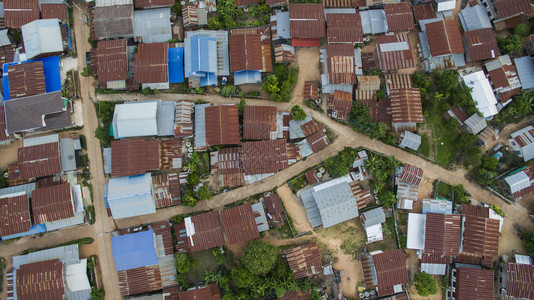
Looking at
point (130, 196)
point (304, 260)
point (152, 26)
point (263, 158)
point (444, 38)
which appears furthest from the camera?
point (152, 26)

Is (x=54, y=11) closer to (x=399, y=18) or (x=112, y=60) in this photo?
(x=112, y=60)

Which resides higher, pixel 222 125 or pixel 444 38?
pixel 444 38

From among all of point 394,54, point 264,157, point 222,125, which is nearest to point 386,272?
point 264,157

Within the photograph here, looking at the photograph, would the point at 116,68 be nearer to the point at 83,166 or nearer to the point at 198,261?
the point at 83,166

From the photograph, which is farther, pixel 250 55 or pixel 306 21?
pixel 306 21

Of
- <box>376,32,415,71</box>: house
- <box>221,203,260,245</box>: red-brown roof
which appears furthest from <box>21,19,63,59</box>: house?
<box>376,32,415,71</box>: house

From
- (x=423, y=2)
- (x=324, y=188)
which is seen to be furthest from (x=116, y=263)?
(x=423, y=2)

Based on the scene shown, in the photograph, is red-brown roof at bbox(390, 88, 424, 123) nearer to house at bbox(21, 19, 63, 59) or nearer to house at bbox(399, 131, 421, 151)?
house at bbox(399, 131, 421, 151)
